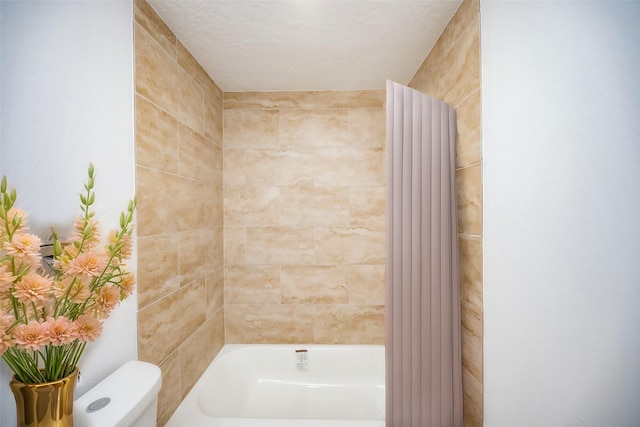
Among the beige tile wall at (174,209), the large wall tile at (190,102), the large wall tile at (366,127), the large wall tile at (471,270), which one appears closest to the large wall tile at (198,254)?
the beige tile wall at (174,209)

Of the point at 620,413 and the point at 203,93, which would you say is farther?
the point at 203,93

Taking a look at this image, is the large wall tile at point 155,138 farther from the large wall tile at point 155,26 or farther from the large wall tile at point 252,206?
the large wall tile at point 252,206

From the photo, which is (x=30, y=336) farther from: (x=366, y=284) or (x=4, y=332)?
(x=366, y=284)

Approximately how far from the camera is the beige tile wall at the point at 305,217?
2143mm

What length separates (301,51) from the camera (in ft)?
5.33

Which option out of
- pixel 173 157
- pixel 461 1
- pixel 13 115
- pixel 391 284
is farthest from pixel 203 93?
pixel 391 284

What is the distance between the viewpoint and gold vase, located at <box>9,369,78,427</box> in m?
0.62

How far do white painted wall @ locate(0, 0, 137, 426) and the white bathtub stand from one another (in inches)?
39.2

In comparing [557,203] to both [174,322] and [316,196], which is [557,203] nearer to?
[316,196]

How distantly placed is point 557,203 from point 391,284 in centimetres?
64

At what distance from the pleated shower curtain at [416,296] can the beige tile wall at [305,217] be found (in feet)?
3.01

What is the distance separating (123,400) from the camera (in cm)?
85

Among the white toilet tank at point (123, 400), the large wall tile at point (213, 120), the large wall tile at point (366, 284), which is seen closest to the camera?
the white toilet tank at point (123, 400)

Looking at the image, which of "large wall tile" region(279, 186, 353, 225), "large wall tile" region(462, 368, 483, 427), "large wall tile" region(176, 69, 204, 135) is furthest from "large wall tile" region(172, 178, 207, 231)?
"large wall tile" region(462, 368, 483, 427)
